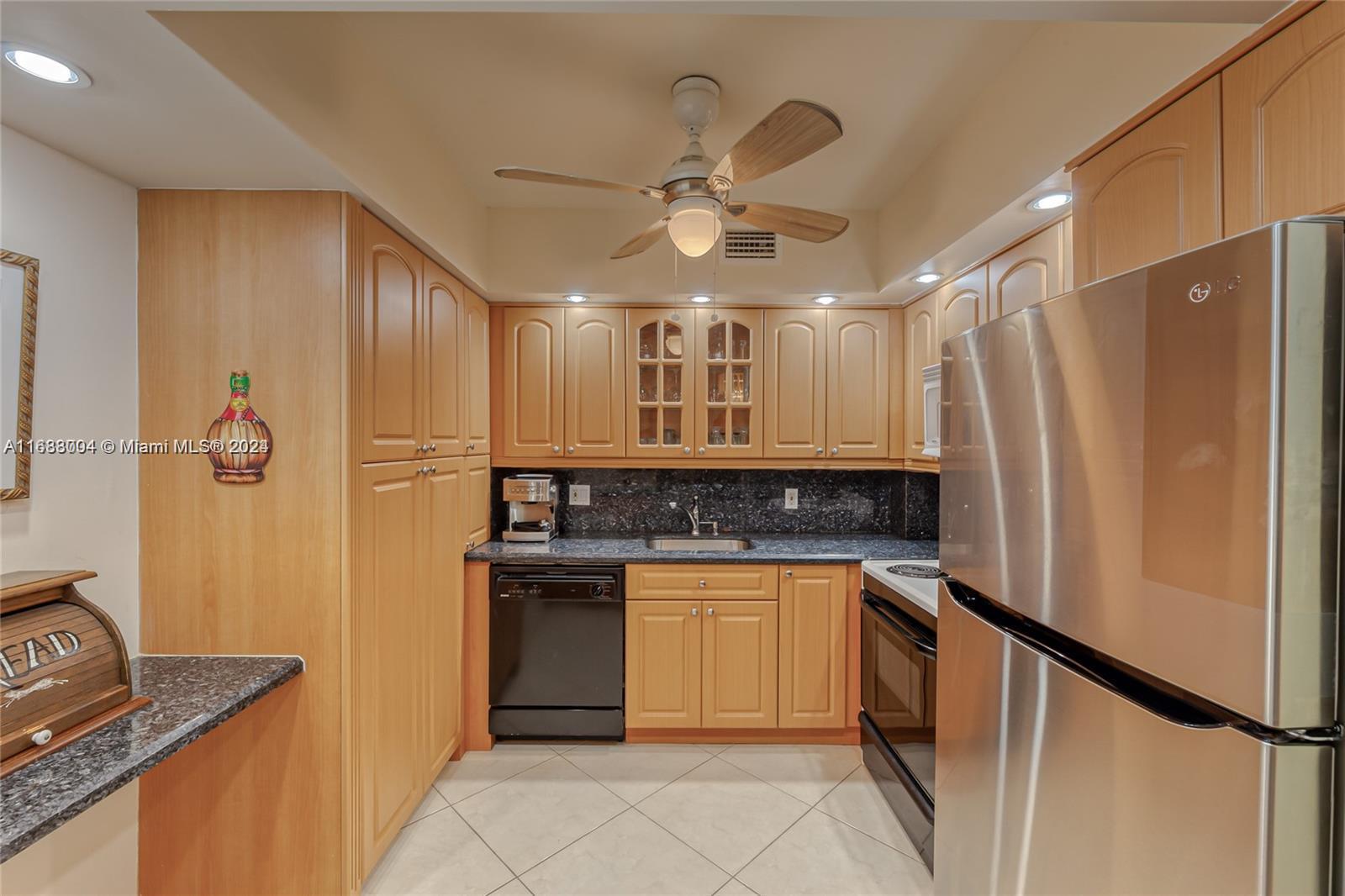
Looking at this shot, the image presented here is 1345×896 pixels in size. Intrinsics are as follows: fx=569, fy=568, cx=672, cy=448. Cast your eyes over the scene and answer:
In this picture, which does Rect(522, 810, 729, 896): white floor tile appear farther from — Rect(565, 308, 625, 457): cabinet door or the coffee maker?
Rect(565, 308, 625, 457): cabinet door

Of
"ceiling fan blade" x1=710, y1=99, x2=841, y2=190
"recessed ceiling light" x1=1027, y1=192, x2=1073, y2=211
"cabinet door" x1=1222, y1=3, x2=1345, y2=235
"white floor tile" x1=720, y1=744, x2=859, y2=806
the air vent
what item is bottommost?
"white floor tile" x1=720, y1=744, x2=859, y2=806

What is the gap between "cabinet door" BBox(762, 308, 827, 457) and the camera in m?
2.93

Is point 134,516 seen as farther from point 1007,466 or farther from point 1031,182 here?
point 1031,182

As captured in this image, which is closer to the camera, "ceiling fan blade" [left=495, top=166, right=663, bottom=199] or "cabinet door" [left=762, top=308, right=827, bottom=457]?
"ceiling fan blade" [left=495, top=166, right=663, bottom=199]

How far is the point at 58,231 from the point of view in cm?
132

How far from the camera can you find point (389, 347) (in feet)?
6.05

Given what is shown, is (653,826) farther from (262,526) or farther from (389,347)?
(389,347)

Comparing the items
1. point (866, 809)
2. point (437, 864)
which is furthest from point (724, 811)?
point (437, 864)

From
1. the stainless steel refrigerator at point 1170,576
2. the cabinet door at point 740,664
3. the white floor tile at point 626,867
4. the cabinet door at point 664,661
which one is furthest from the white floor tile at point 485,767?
the stainless steel refrigerator at point 1170,576

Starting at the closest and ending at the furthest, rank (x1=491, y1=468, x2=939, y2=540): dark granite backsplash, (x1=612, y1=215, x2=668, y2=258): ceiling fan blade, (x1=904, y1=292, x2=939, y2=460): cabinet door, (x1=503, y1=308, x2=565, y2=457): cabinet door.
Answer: (x1=612, y1=215, x2=668, y2=258): ceiling fan blade
(x1=904, y1=292, x2=939, y2=460): cabinet door
(x1=503, y1=308, x2=565, y2=457): cabinet door
(x1=491, y1=468, x2=939, y2=540): dark granite backsplash

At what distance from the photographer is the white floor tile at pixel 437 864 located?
→ 71.0 inches

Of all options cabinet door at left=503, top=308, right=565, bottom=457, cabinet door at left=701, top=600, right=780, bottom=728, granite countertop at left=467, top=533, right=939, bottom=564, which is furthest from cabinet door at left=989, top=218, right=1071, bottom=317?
cabinet door at left=503, top=308, right=565, bottom=457

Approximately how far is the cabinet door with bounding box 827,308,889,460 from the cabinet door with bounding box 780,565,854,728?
2.26ft

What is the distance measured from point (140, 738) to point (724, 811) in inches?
72.1
